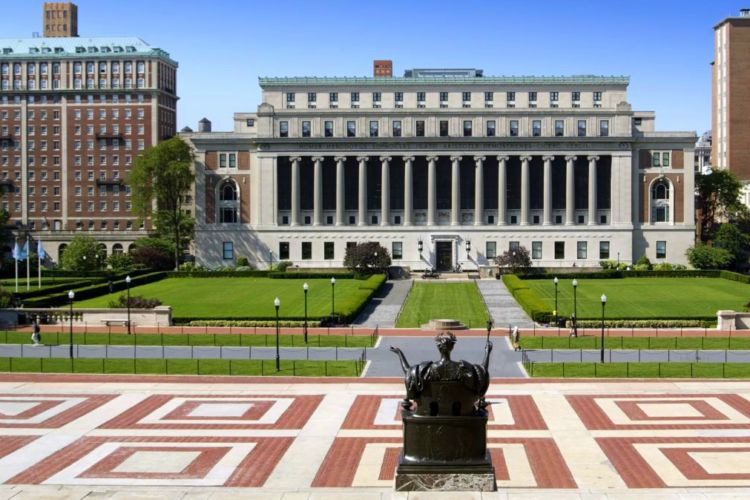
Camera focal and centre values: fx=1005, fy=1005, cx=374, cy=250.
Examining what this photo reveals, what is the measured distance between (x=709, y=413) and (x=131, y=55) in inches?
4854

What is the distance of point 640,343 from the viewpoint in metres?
61.6

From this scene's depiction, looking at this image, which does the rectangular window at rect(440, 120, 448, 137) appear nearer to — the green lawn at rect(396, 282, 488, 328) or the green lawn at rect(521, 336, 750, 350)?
the green lawn at rect(396, 282, 488, 328)

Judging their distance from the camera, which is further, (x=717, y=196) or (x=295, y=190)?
(x=717, y=196)

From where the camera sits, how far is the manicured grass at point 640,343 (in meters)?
60.5

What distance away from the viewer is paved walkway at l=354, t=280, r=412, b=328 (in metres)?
76.4

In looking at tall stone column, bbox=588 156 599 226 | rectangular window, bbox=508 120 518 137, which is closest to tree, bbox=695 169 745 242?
tall stone column, bbox=588 156 599 226

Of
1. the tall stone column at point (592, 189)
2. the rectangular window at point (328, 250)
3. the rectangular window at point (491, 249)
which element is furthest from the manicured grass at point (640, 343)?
the rectangular window at point (328, 250)

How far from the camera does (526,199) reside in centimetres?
12262

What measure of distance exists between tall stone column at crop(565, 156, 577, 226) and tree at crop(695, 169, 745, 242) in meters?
18.5

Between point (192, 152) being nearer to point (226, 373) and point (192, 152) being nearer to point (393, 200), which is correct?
point (393, 200)

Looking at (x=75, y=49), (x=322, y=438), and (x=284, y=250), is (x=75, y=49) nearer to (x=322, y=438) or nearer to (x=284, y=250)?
(x=284, y=250)

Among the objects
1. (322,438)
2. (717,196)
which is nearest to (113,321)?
(322,438)

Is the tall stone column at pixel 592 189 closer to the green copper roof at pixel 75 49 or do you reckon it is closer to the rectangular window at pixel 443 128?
the rectangular window at pixel 443 128

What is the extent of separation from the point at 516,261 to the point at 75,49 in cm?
8031
